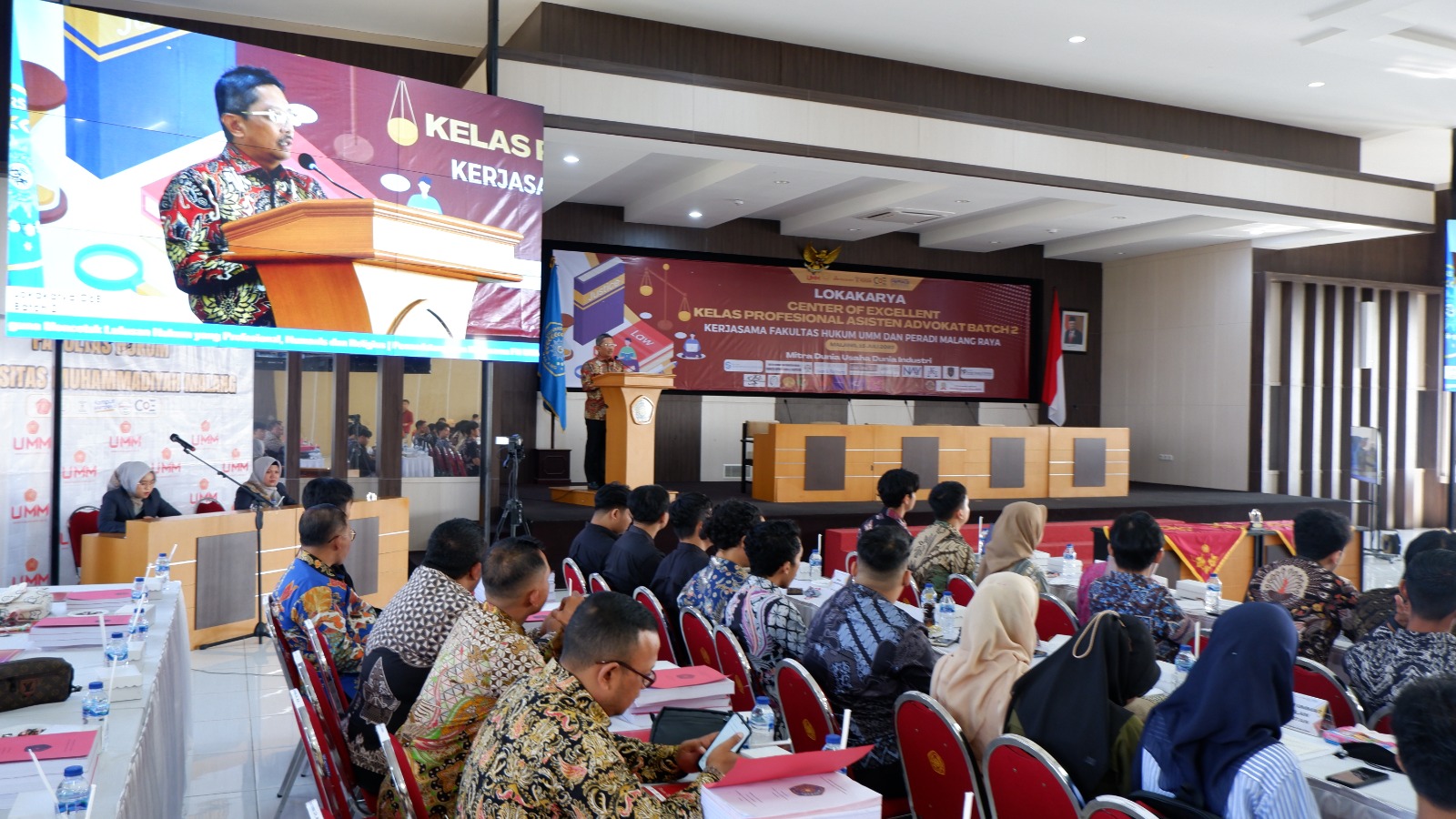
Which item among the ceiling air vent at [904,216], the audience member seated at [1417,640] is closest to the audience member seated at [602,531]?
the audience member seated at [1417,640]

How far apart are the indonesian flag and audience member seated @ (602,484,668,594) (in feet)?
33.2

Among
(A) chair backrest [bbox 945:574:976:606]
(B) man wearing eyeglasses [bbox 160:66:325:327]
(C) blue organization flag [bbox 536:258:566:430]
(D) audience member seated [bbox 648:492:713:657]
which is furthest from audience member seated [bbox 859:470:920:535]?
(C) blue organization flag [bbox 536:258:566:430]

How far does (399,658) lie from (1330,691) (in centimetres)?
274

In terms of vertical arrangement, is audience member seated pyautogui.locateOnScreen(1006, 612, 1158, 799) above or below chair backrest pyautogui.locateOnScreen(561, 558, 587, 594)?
above

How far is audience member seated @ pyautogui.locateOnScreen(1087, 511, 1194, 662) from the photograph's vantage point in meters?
3.73

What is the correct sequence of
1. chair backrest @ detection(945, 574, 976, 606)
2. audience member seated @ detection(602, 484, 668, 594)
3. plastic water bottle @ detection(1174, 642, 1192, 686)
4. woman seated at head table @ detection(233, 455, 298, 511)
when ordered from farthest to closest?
woman seated at head table @ detection(233, 455, 298, 511), chair backrest @ detection(945, 574, 976, 606), audience member seated @ detection(602, 484, 668, 594), plastic water bottle @ detection(1174, 642, 1192, 686)

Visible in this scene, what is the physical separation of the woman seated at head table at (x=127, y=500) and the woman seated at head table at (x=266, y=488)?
55 centimetres

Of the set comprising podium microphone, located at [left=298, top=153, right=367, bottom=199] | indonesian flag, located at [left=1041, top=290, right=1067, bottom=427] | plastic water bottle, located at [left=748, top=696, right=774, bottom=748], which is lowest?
plastic water bottle, located at [left=748, top=696, right=774, bottom=748]

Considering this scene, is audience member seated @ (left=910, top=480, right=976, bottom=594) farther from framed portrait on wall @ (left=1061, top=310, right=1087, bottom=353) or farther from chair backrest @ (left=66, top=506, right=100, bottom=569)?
framed portrait on wall @ (left=1061, top=310, right=1087, bottom=353)

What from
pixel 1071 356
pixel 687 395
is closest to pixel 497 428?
pixel 687 395

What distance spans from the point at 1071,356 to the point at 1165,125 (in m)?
5.24

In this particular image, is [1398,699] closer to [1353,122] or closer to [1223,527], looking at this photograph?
[1223,527]

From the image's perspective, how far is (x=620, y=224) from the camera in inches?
445

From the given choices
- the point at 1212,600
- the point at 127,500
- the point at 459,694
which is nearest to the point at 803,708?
the point at 459,694
